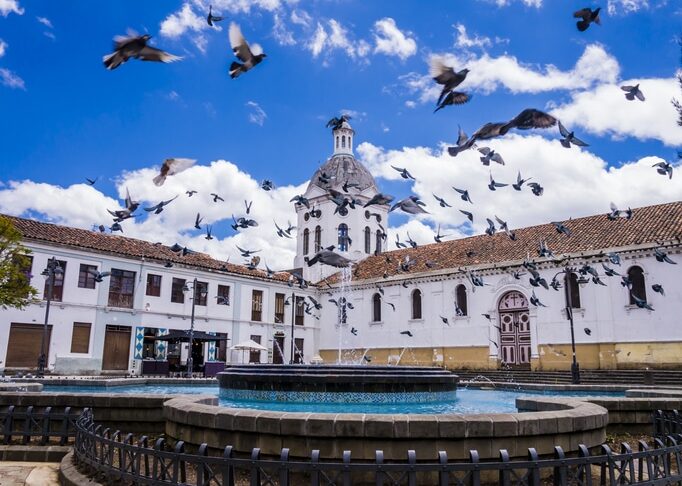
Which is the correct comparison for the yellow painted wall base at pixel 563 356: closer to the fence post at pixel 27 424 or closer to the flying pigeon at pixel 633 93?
the flying pigeon at pixel 633 93

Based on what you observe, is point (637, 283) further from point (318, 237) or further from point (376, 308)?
point (318, 237)

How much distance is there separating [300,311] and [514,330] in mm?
15374

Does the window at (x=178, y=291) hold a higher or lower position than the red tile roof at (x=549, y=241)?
lower

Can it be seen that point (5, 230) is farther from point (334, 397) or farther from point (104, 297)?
point (334, 397)

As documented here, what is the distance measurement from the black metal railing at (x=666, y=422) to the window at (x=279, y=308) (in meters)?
30.9

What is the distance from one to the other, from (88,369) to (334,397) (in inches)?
850

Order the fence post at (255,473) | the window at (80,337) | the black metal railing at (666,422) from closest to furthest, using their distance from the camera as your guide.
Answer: the fence post at (255,473) → the black metal railing at (666,422) → the window at (80,337)

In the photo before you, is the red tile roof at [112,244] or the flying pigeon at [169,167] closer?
the flying pigeon at [169,167]

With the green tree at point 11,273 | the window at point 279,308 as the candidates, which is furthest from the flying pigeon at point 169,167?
the window at point 279,308

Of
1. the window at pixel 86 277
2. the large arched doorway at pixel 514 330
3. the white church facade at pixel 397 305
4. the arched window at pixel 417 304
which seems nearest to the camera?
the white church facade at pixel 397 305

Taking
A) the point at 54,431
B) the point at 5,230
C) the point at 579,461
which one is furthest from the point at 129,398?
the point at 5,230

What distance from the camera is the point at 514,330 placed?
98.6ft

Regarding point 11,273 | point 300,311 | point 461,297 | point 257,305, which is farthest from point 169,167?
point 300,311

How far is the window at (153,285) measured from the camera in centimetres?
3127
